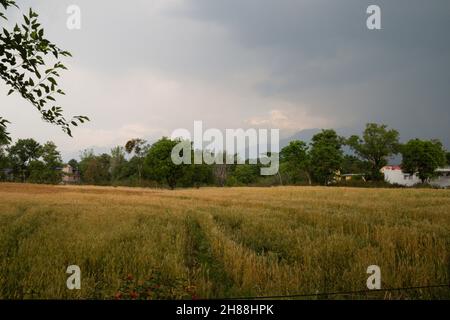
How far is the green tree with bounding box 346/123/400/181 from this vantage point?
84.6 meters

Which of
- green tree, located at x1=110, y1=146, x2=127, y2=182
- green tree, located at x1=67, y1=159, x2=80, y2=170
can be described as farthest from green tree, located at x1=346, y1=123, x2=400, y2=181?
green tree, located at x1=67, y1=159, x2=80, y2=170

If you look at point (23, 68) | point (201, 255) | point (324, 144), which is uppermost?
point (324, 144)

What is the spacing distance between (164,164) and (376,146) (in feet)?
189

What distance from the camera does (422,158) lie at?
81000 millimetres

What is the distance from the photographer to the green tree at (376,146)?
84.6 m

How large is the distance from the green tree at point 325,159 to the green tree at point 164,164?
118 feet

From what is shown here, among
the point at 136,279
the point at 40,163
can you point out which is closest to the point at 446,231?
the point at 136,279

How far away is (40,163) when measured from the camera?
273 ft

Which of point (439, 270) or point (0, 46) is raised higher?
point (0, 46)

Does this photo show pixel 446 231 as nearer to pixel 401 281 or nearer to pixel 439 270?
pixel 439 270

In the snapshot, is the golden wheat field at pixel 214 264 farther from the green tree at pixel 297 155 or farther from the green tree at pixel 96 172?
the green tree at pixel 96 172

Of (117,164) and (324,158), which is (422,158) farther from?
(117,164)

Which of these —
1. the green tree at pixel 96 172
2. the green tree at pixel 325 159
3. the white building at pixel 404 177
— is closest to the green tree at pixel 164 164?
the green tree at pixel 325 159
